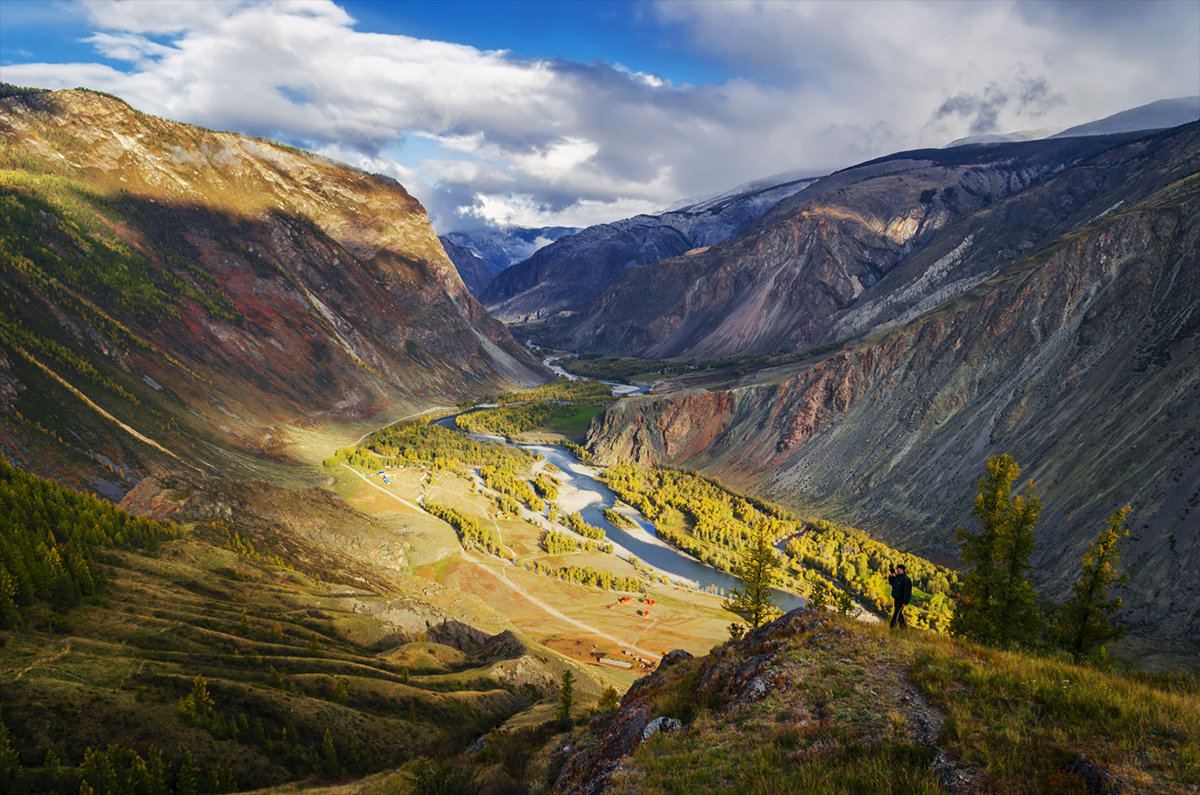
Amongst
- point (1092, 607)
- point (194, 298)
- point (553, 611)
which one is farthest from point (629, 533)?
point (194, 298)

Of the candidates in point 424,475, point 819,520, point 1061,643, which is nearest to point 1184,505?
point 1061,643

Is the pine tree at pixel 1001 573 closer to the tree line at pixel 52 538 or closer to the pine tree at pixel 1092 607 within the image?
the pine tree at pixel 1092 607

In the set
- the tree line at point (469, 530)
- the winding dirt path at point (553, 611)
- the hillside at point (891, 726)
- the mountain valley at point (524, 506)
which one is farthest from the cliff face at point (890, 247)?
the hillside at point (891, 726)

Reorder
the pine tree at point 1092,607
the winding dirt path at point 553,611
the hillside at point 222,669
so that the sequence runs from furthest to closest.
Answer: the winding dirt path at point 553,611 → the hillside at point 222,669 → the pine tree at point 1092,607

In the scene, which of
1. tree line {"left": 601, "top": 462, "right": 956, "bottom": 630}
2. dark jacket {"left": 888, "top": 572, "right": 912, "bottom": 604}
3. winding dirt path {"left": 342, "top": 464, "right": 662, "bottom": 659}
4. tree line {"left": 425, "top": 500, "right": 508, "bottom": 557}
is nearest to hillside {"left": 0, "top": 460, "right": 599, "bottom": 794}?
winding dirt path {"left": 342, "top": 464, "right": 662, "bottom": 659}

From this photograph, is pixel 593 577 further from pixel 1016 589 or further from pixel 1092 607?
pixel 1092 607

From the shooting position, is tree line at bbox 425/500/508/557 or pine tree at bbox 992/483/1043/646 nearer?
pine tree at bbox 992/483/1043/646

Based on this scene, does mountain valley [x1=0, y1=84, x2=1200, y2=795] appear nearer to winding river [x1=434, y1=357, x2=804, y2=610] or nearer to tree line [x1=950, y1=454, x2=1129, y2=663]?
winding river [x1=434, y1=357, x2=804, y2=610]
